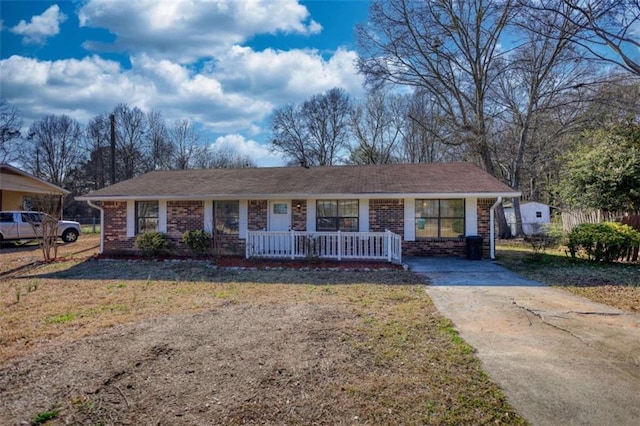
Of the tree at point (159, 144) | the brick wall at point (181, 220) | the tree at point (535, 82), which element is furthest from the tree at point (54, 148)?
the tree at point (535, 82)

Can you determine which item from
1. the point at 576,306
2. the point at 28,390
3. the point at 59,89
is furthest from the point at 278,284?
the point at 59,89

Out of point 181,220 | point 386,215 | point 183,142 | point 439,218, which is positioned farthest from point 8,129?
point 439,218

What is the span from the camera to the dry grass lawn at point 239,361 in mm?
2889

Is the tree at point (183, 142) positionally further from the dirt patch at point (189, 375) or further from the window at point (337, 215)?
the dirt patch at point (189, 375)

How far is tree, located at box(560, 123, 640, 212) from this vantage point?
12.4m

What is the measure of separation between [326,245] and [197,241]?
172 inches

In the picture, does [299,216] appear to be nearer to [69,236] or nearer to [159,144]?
[69,236]

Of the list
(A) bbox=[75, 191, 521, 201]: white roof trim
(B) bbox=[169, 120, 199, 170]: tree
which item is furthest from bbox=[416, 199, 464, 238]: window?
(B) bbox=[169, 120, 199, 170]: tree

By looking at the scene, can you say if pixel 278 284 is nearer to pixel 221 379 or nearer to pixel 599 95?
pixel 221 379

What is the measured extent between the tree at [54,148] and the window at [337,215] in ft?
117

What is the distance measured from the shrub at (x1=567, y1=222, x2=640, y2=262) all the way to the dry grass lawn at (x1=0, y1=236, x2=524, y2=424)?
7.02 metres

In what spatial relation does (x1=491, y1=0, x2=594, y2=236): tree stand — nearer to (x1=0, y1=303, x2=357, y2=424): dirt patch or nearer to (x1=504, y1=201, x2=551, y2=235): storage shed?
(x1=504, y1=201, x2=551, y2=235): storage shed

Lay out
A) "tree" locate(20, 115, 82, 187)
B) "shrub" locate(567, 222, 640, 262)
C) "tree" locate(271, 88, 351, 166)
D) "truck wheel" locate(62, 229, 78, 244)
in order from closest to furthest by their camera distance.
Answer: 1. "shrub" locate(567, 222, 640, 262)
2. "truck wheel" locate(62, 229, 78, 244)
3. "tree" locate(271, 88, 351, 166)
4. "tree" locate(20, 115, 82, 187)

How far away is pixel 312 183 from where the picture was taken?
1295 centimetres
